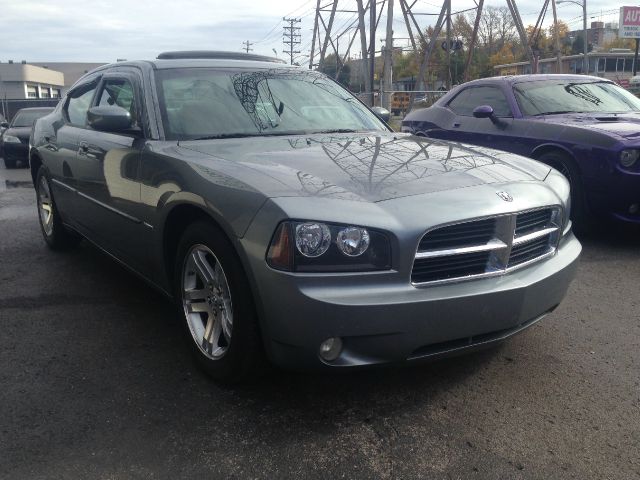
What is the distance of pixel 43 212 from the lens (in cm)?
612

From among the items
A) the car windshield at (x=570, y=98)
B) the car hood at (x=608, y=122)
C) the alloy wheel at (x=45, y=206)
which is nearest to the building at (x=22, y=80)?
the alloy wheel at (x=45, y=206)

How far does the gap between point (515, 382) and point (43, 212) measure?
4715 millimetres

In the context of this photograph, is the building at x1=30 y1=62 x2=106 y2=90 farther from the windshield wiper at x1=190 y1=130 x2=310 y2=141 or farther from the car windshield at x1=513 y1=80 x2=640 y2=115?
the windshield wiper at x1=190 y1=130 x2=310 y2=141

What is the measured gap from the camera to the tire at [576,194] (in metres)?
6.02

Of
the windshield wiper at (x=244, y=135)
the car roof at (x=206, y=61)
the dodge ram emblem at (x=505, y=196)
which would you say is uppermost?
the car roof at (x=206, y=61)

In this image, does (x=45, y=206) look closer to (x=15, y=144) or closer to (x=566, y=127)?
(x=566, y=127)

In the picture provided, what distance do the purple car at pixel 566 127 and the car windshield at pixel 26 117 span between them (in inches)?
463

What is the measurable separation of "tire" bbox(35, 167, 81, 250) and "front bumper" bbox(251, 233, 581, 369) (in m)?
3.52

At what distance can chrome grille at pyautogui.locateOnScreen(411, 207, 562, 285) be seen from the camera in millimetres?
2670

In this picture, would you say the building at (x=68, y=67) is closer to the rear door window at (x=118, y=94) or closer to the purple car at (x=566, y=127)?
the purple car at (x=566, y=127)

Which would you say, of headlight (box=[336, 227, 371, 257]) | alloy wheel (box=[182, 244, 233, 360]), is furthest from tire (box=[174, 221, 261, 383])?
headlight (box=[336, 227, 371, 257])

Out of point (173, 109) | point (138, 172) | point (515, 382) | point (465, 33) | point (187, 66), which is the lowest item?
point (515, 382)

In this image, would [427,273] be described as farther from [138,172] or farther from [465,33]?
[465,33]

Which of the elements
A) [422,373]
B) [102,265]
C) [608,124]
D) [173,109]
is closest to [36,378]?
[173,109]
